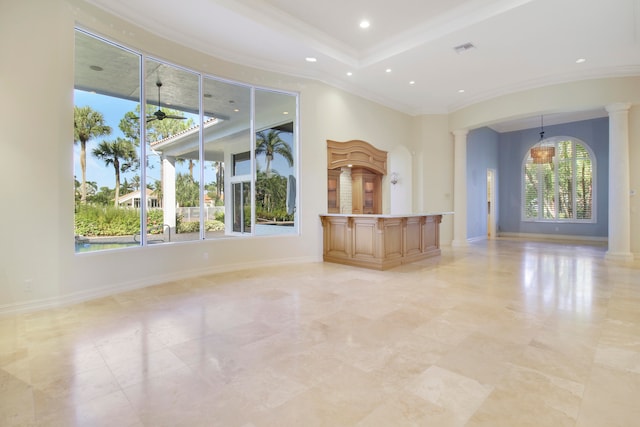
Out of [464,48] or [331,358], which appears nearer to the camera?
[331,358]

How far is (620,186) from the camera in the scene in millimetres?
6668

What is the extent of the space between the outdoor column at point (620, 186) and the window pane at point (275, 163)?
21.6ft

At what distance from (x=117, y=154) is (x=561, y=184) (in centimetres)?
1240

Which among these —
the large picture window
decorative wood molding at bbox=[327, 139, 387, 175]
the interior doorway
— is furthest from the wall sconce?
the interior doorway

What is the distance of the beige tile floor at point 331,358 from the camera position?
1813 mm

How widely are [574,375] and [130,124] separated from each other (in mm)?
5691

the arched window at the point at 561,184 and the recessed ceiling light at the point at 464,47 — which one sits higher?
the recessed ceiling light at the point at 464,47

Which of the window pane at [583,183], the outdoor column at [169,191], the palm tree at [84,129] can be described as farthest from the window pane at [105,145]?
the window pane at [583,183]

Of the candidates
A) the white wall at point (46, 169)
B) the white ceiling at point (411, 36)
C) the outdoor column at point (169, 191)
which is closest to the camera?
the white wall at point (46, 169)

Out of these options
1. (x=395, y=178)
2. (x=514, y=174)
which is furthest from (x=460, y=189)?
(x=514, y=174)

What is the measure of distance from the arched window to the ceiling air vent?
580 cm

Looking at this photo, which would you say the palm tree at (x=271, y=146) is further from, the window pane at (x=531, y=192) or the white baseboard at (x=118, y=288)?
the window pane at (x=531, y=192)

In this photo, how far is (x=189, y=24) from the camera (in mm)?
4672

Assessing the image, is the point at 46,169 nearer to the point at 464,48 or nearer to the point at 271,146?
the point at 271,146
